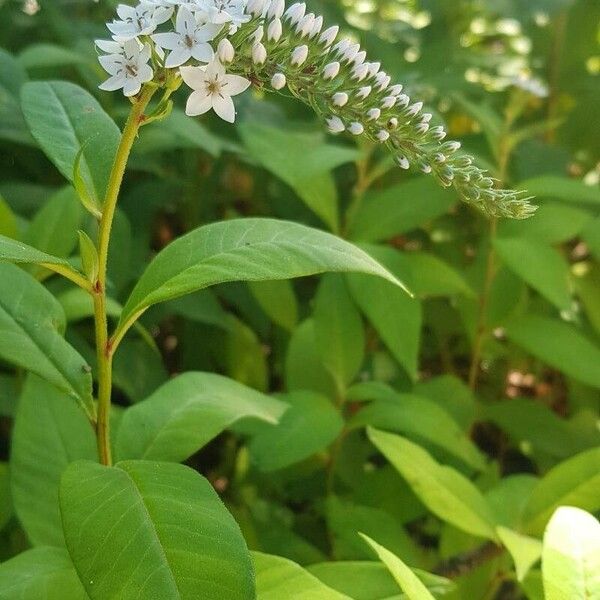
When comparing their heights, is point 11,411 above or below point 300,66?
below

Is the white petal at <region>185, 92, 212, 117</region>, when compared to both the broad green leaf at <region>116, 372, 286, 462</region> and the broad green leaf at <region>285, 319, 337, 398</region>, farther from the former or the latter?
the broad green leaf at <region>285, 319, 337, 398</region>

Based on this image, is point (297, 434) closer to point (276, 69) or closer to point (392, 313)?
point (392, 313)

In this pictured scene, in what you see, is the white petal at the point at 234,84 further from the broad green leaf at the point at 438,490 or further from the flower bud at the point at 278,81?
the broad green leaf at the point at 438,490

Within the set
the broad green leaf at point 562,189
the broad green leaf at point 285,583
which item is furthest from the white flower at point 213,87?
the broad green leaf at point 562,189

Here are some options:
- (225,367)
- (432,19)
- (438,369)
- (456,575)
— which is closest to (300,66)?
(456,575)

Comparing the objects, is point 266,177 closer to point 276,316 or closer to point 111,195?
point 276,316
